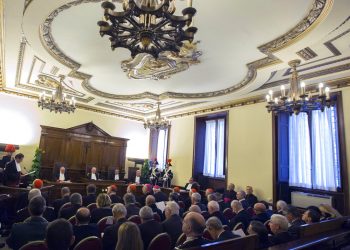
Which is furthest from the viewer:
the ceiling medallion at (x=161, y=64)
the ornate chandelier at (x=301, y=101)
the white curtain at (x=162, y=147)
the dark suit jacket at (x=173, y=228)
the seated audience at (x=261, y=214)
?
the white curtain at (x=162, y=147)

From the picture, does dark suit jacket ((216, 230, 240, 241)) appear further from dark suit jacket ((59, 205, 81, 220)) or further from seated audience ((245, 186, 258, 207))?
seated audience ((245, 186, 258, 207))

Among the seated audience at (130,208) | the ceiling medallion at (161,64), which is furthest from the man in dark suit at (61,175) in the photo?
the seated audience at (130,208)

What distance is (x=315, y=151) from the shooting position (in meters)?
6.43

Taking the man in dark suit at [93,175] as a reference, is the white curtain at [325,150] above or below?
above

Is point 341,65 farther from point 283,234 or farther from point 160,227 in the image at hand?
point 160,227

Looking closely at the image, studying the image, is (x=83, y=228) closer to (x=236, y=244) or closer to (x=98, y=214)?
(x=98, y=214)

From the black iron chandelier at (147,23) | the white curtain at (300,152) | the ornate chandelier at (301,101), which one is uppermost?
the black iron chandelier at (147,23)

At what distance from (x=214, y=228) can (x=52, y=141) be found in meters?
8.01

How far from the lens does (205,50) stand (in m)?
5.03

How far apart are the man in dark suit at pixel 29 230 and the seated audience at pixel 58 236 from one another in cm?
69

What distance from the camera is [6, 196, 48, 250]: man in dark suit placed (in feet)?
8.54

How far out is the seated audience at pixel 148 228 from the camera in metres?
2.89

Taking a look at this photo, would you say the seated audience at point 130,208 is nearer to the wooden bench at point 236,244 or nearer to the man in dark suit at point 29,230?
the man in dark suit at point 29,230

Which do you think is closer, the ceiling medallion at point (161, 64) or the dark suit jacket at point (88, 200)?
the dark suit jacket at point (88, 200)
